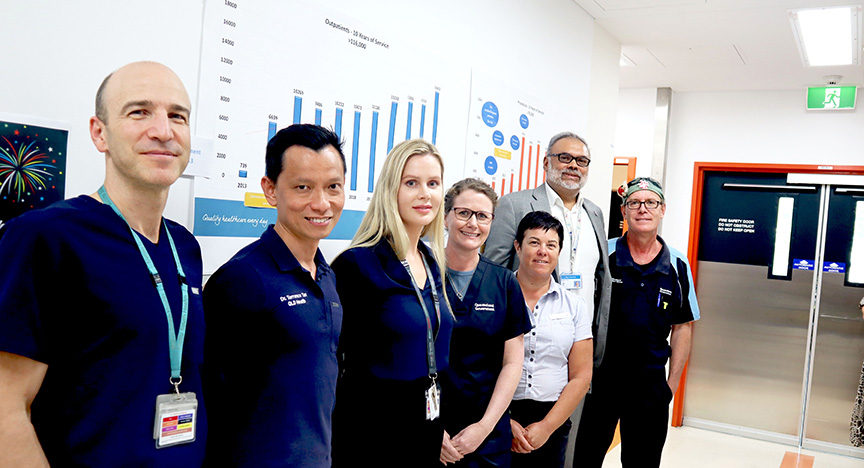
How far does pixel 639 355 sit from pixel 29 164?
2.67 metres

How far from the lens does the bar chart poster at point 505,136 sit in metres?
2.88

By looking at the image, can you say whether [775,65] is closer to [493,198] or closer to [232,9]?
[493,198]

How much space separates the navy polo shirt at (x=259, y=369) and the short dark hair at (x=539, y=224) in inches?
50.9

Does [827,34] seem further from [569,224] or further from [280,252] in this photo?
[280,252]

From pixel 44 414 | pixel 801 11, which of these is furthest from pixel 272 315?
pixel 801 11

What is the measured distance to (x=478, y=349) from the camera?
82.3 inches

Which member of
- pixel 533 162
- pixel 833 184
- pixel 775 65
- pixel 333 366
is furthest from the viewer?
pixel 833 184

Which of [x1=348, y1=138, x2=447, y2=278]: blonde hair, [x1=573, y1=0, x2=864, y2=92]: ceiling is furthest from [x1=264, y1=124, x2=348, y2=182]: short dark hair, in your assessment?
[x1=573, y1=0, x2=864, y2=92]: ceiling

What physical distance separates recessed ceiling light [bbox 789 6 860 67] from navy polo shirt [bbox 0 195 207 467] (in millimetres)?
4004

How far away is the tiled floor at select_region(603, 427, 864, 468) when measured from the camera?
15.8ft

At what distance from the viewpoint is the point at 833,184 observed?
5.39 meters

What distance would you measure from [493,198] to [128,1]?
1.27 meters

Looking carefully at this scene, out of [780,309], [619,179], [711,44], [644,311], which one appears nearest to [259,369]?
[644,311]

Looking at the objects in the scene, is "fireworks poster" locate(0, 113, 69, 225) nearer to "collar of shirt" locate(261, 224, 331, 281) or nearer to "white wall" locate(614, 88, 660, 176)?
"collar of shirt" locate(261, 224, 331, 281)
